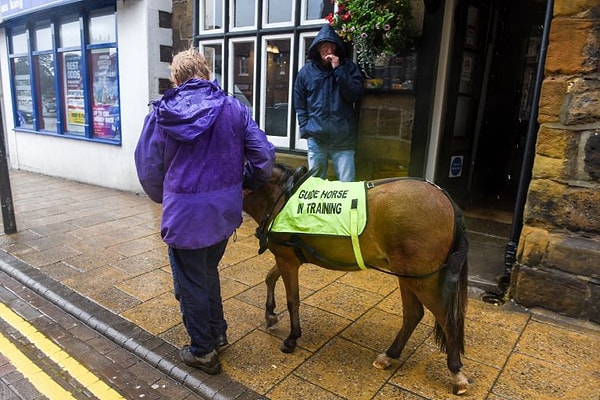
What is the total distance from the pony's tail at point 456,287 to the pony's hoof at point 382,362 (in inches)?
17.4

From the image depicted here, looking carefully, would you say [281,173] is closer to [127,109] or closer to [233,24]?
[233,24]

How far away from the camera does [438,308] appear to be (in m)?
2.78

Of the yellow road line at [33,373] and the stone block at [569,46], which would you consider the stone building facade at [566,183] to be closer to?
the stone block at [569,46]

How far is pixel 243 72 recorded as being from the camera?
23.1 feet

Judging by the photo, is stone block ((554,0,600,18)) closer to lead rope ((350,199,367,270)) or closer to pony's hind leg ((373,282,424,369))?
lead rope ((350,199,367,270))

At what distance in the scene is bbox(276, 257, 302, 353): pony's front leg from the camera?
3184 millimetres

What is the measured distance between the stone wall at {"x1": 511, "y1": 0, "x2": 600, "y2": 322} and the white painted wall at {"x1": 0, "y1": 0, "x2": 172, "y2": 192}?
250 inches

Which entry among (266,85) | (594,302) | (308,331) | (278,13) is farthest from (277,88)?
(594,302)

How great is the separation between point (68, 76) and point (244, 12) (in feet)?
16.5

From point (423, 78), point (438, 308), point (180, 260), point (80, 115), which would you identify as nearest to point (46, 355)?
point (180, 260)

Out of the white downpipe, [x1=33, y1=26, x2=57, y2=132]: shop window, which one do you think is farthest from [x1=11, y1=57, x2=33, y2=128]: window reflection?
the white downpipe

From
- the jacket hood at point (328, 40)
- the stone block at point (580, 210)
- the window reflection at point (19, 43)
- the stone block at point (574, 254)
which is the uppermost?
the window reflection at point (19, 43)

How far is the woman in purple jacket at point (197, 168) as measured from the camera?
107 inches

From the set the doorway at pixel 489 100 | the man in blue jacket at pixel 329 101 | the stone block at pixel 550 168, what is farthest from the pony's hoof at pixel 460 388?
the doorway at pixel 489 100
